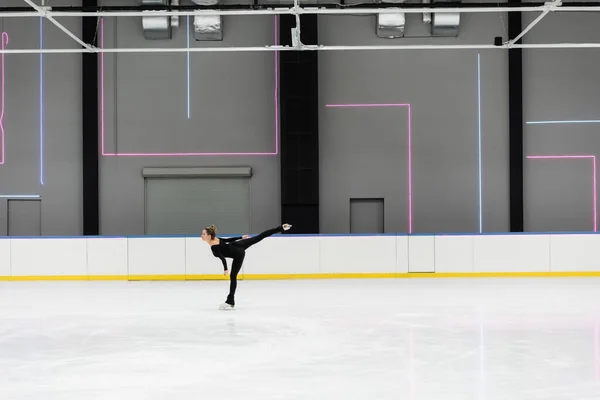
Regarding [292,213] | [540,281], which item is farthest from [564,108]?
[292,213]

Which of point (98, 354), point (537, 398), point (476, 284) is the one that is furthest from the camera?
point (476, 284)

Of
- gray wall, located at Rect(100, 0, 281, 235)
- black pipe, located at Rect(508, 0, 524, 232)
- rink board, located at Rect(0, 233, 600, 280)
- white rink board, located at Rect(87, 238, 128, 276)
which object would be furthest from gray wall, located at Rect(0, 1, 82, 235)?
black pipe, located at Rect(508, 0, 524, 232)

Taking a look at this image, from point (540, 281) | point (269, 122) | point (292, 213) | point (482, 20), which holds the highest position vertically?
point (482, 20)

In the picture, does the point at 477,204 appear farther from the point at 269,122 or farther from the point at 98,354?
the point at 98,354

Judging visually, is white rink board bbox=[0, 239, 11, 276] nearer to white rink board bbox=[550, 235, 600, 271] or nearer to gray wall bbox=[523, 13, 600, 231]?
white rink board bbox=[550, 235, 600, 271]

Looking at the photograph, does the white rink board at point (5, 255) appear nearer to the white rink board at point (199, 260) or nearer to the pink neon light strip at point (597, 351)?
the white rink board at point (199, 260)

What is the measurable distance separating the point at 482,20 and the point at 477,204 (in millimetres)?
5166

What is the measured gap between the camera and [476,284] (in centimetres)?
1510

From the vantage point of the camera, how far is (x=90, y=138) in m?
19.1

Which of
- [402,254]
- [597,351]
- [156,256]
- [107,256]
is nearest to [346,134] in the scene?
[402,254]

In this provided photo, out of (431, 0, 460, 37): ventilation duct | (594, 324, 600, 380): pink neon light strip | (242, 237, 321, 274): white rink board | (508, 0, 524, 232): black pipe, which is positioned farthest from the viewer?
(508, 0, 524, 232): black pipe

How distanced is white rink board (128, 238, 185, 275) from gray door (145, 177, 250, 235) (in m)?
2.71

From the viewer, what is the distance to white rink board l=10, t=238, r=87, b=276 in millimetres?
16516

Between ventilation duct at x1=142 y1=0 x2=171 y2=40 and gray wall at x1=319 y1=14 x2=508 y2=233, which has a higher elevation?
ventilation duct at x1=142 y1=0 x2=171 y2=40
